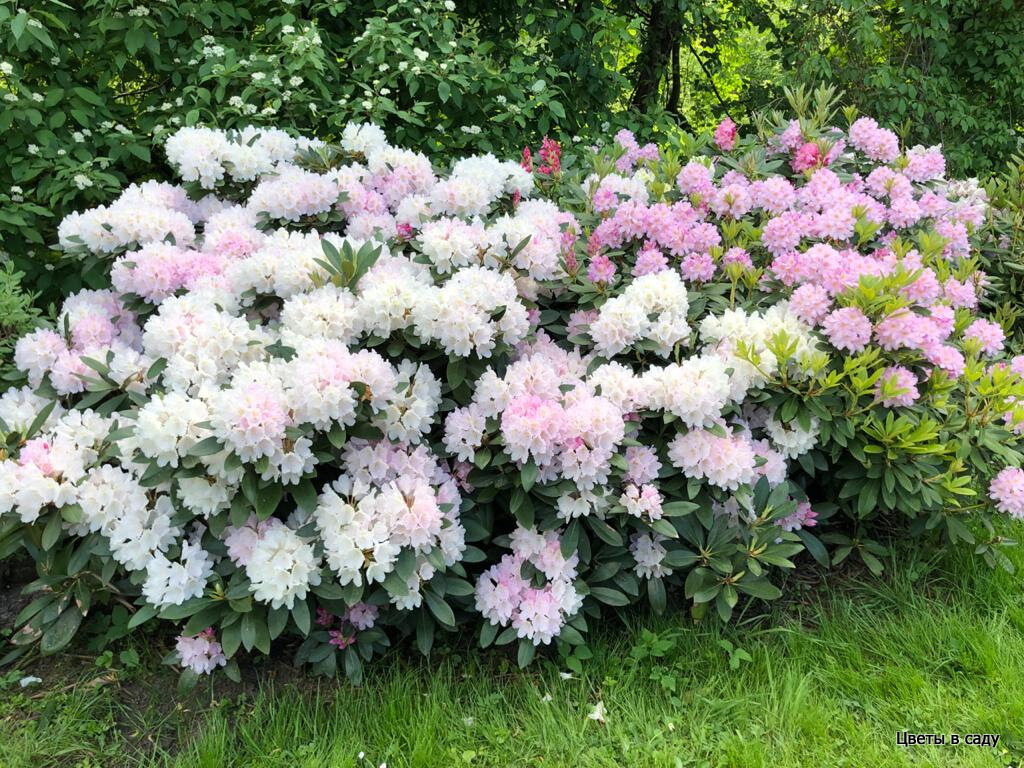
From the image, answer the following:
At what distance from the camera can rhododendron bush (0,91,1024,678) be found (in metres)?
2.05

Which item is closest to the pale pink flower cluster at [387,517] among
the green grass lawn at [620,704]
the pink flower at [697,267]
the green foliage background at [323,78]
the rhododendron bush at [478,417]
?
the rhododendron bush at [478,417]

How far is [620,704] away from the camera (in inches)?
86.6

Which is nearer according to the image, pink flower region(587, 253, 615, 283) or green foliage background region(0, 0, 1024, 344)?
pink flower region(587, 253, 615, 283)

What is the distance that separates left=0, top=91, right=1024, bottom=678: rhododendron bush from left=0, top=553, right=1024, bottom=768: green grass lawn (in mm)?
128

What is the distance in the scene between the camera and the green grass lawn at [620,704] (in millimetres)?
2059

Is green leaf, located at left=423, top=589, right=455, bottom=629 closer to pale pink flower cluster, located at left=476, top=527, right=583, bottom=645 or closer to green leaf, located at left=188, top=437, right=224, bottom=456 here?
pale pink flower cluster, located at left=476, top=527, right=583, bottom=645

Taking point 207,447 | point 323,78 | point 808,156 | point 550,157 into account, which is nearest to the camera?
point 207,447

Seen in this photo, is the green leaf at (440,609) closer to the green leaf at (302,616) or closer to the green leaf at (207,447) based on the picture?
the green leaf at (302,616)

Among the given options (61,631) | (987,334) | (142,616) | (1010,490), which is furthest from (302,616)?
(987,334)

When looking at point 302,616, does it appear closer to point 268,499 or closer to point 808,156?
point 268,499

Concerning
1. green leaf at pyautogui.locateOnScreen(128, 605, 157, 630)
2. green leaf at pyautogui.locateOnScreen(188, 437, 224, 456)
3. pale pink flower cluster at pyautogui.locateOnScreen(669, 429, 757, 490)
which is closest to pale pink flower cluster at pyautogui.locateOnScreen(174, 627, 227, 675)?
green leaf at pyautogui.locateOnScreen(128, 605, 157, 630)

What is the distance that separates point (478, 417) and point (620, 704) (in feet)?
2.78

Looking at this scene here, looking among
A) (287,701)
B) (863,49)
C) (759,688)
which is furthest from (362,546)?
(863,49)

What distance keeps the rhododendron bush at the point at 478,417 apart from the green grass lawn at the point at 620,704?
5.0 inches
